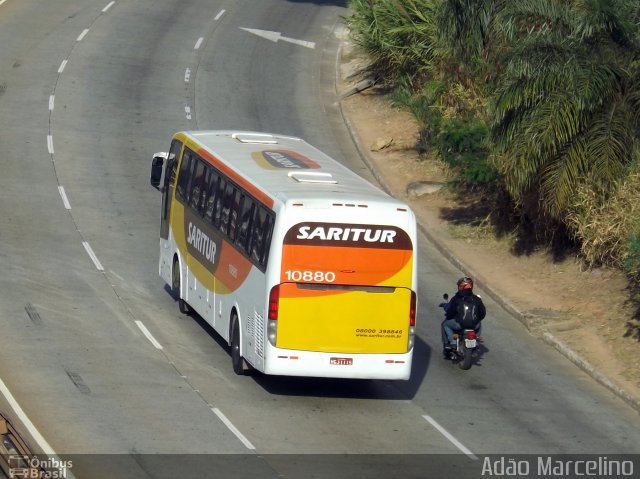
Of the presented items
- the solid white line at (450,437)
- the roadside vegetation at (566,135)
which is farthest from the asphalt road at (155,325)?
the roadside vegetation at (566,135)

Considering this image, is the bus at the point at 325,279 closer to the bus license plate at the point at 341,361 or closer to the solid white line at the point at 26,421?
the bus license plate at the point at 341,361

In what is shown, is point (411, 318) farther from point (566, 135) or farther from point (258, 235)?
point (566, 135)

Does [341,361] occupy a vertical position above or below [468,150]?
below

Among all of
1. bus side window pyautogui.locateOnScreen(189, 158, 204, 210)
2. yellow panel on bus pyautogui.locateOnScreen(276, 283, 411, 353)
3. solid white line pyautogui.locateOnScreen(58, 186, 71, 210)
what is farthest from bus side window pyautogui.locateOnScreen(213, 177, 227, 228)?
solid white line pyautogui.locateOnScreen(58, 186, 71, 210)

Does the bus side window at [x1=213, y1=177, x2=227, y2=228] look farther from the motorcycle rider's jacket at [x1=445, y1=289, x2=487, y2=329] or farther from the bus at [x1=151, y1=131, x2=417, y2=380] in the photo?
the motorcycle rider's jacket at [x1=445, y1=289, x2=487, y2=329]

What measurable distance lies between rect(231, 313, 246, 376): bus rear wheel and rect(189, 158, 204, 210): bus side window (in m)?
3.06

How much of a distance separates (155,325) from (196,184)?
272 centimetres

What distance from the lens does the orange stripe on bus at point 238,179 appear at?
1994cm

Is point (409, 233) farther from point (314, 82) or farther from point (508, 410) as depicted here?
point (314, 82)

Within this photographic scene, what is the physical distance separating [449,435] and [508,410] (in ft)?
6.18

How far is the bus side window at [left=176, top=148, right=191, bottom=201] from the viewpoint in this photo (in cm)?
2419

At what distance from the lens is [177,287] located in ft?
80.9

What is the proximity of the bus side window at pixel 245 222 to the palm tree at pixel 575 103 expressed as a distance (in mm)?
7160

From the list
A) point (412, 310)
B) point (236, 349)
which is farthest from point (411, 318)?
point (236, 349)
